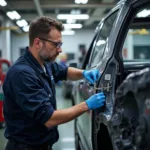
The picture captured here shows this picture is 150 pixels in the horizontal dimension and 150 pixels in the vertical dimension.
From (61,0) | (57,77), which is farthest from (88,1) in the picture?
(57,77)

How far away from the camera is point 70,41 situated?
2048 centimetres

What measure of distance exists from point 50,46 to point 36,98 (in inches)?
18.4

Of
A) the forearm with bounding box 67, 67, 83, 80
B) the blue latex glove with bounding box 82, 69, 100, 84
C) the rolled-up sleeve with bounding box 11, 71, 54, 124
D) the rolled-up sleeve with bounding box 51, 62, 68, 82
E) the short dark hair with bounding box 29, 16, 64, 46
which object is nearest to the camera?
the rolled-up sleeve with bounding box 11, 71, 54, 124

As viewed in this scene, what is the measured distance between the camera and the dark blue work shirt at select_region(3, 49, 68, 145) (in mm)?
2057

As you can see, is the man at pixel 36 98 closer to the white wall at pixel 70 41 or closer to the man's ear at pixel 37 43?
the man's ear at pixel 37 43

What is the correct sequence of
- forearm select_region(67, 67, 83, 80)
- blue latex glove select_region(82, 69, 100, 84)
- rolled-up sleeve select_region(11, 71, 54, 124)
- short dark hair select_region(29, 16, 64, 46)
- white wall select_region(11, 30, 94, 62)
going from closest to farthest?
rolled-up sleeve select_region(11, 71, 54, 124), short dark hair select_region(29, 16, 64, 46), blue latex glove select_region(82, 69, 100, 84), forearm select_region(67, 67, 83, 80), white wall select_region(11, 30, 94, 62)

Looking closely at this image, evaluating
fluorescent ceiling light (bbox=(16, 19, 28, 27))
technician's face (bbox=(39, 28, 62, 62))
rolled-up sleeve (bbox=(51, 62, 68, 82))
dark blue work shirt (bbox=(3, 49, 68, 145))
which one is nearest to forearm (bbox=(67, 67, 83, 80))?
rolled-up sleeve (bbox=(51, 62, 68, 82))

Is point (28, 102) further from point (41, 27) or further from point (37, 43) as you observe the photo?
point (41, 27)

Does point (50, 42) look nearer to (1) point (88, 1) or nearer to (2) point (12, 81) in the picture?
(2) point (12, 81)

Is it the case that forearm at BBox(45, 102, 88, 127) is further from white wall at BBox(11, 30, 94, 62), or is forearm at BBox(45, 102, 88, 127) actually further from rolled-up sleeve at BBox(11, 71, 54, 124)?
white wall at BBox(11, 30, 94, 62)

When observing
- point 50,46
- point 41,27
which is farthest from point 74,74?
point 41,27

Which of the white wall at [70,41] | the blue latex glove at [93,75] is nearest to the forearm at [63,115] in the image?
the blue latex glove at [93,75]

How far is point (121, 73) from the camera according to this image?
223 cm

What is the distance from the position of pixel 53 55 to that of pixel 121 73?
1.88ft
